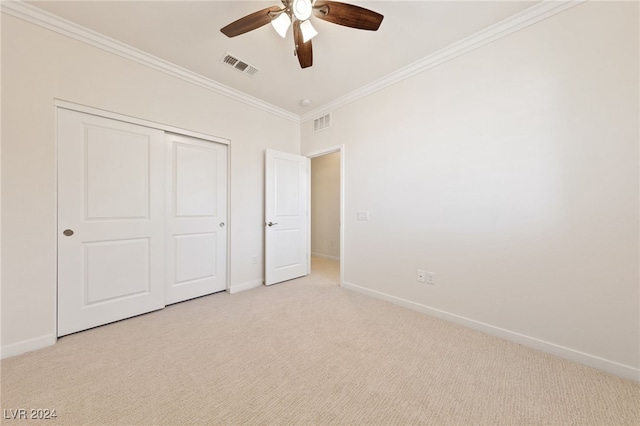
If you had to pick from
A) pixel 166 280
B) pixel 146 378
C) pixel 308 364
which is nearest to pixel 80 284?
pixel 166 280

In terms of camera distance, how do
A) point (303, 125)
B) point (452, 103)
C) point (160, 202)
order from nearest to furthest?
point (452, 103)
point (160, 202)
point (303, 125)

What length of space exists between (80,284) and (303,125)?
3.33 metres

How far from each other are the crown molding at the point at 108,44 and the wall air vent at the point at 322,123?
0.97 m

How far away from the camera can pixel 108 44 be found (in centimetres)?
215

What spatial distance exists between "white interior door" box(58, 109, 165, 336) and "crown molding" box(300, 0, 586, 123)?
2.53m

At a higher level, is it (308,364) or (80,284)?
(80,284)

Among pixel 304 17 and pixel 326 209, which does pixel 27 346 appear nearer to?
pixel 304 17

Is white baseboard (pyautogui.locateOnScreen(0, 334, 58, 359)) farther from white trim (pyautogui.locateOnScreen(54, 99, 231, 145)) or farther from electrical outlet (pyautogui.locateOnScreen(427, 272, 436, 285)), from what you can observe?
electrical outlet (pyautogui.locateOnScreen(427, 272, 436, 285))

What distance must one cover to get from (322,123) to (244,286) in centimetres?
262

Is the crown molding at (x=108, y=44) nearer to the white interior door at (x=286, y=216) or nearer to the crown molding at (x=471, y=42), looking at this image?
Answer: the white interior door at (x=286, y=216)

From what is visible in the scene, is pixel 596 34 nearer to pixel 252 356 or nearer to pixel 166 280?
pixel 252 356

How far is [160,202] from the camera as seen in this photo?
2.54 meters

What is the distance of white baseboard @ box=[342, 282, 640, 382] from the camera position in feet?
5.12

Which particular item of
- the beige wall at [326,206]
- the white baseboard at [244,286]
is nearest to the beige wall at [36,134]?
the white baseboard at [244,286]
